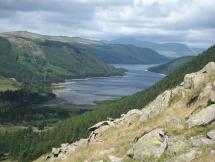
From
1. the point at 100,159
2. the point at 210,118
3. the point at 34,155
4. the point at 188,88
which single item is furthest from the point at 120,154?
the point at 34,155

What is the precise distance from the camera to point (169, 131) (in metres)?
54.0

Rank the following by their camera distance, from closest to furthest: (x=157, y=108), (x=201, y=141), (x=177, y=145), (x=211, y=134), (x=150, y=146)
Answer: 1. (x=201, y=141)
2. (x=211, y=134)
3. (x=177, y=145)
4. (x=150, y=146)
5. (x=157, y=108)

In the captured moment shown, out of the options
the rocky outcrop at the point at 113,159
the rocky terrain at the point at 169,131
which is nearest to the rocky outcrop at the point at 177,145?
the rocky terrain at the point at 169,131

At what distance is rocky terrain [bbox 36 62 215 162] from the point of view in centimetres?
4797

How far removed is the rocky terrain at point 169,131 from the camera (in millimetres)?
47969

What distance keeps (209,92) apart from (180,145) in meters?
15.5

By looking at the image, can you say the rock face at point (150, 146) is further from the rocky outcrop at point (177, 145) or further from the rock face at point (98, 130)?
the rock face at point (98, 130)

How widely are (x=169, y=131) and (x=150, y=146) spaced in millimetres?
4884

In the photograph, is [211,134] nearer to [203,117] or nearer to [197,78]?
[203,117]

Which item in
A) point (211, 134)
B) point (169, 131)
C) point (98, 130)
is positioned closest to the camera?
point (211, 134)

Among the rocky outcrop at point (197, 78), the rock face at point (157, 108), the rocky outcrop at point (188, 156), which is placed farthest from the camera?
the rocky outcrop at point (197, 78)

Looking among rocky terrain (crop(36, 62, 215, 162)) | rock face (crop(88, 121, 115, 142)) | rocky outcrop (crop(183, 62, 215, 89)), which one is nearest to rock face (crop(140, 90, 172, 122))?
rocky terrain (crop(36, 62, 215, 162))

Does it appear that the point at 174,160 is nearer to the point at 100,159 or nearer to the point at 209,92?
the point at 100,159

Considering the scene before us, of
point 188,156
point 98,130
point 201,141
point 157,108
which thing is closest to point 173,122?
point 201,141
